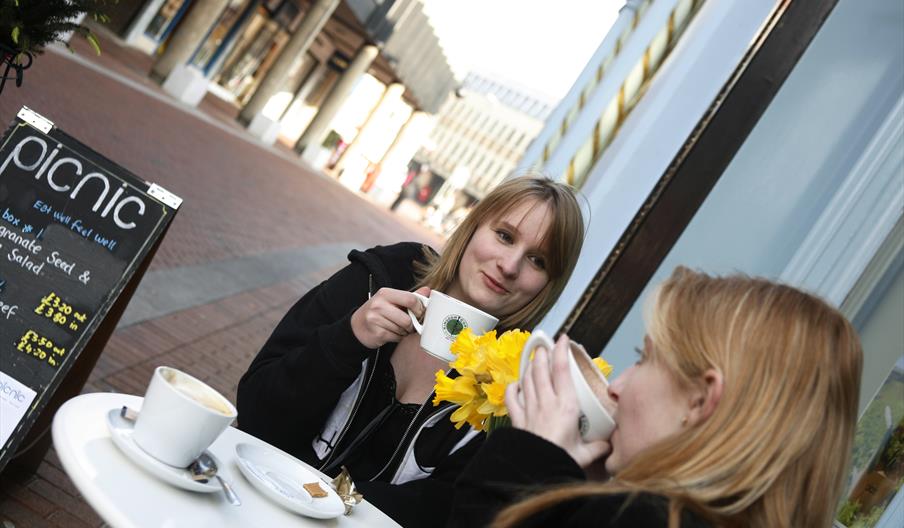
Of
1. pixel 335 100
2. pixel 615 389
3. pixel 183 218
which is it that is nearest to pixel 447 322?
pixel 615 389

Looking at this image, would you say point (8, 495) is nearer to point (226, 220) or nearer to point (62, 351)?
point (62, 351)

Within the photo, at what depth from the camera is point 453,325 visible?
2.05 meters

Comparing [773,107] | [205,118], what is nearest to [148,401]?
[773,107]

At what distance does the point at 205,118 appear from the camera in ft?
72.1

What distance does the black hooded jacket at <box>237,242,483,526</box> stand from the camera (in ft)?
7.59

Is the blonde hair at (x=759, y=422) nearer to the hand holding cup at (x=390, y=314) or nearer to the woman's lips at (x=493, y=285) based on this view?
the hand holding cup at (x=390, y=314)

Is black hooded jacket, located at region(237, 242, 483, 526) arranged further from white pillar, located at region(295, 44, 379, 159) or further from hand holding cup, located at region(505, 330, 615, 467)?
white pillar, located at region(295, 44, 379, 159)

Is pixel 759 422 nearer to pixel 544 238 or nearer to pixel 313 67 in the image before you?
pixel 544 238

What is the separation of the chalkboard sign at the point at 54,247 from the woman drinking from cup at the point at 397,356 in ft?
1.65

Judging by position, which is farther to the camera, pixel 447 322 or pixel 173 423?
pixel 447 322

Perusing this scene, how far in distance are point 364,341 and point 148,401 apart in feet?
2.71

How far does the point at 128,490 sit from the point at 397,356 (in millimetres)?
1246

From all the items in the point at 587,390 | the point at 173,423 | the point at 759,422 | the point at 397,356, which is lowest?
the point at 173,423

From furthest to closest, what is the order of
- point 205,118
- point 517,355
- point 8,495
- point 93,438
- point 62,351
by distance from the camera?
point 205,118 < point 8,495 < point 62,351 < point 517,355 < point 93,438
